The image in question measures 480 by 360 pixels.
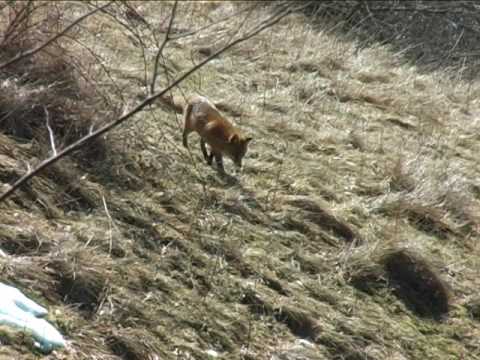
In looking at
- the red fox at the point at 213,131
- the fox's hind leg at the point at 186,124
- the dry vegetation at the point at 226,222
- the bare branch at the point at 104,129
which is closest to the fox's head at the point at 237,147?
the red fox at the point at 213,131

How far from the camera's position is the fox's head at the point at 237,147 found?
637 centimetres

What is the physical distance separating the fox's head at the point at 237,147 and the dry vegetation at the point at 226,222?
0.12 meters

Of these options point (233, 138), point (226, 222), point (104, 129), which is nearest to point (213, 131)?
point (233, 138)

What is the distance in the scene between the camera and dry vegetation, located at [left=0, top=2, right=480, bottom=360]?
463 centimetres

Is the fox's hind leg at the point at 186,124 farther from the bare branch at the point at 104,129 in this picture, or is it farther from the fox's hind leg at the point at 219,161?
the bare branch at the point at 104,129

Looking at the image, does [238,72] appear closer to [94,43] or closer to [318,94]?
[318,94]

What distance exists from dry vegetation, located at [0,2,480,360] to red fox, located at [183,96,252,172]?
0.15 metres

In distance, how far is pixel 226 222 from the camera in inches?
226

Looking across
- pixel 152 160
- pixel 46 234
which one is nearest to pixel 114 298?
pixel 46 234

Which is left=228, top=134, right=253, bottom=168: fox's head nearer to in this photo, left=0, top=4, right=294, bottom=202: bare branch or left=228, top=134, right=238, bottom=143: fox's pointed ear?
left=228, top=134, right=238, bottom=143: fox's pointed ear

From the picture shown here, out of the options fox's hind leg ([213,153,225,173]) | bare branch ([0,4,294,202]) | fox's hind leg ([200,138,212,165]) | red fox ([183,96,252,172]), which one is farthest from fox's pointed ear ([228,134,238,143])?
bare branch ([0,4,294,202])

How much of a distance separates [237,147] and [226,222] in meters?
0.81

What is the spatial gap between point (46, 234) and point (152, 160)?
1365 mm

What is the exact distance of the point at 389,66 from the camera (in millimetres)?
9734
